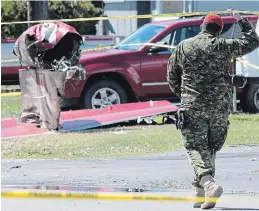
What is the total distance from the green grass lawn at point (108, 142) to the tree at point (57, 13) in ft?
61.7

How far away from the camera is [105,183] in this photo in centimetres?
941

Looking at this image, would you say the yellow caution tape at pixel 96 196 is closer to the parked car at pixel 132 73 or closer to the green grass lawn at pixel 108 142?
the green grass lawn at pixel 108 142

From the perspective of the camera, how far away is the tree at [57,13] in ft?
110

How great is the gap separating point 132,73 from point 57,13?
64.6 feet

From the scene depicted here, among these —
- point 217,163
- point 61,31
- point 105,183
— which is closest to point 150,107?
point 61,31

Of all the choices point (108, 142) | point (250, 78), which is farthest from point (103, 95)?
point (108, 142)

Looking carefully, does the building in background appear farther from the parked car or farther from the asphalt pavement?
the asphalt pavement

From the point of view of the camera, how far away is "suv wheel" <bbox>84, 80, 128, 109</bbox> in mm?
15789

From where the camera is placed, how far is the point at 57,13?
35.1m

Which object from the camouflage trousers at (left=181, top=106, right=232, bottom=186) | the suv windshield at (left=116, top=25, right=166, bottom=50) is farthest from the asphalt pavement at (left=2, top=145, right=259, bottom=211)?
the suv windshield at (left=116, top=25, right=166, bottom=50)

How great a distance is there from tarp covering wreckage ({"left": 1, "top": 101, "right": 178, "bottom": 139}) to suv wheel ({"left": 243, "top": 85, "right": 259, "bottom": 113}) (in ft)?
6.21

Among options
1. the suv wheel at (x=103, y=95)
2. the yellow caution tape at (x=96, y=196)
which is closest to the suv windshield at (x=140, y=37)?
the suv wheel at (x=103, y=95)

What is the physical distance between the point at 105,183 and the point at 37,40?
5.33 metres

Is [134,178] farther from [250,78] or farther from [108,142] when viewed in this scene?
[250,78]
